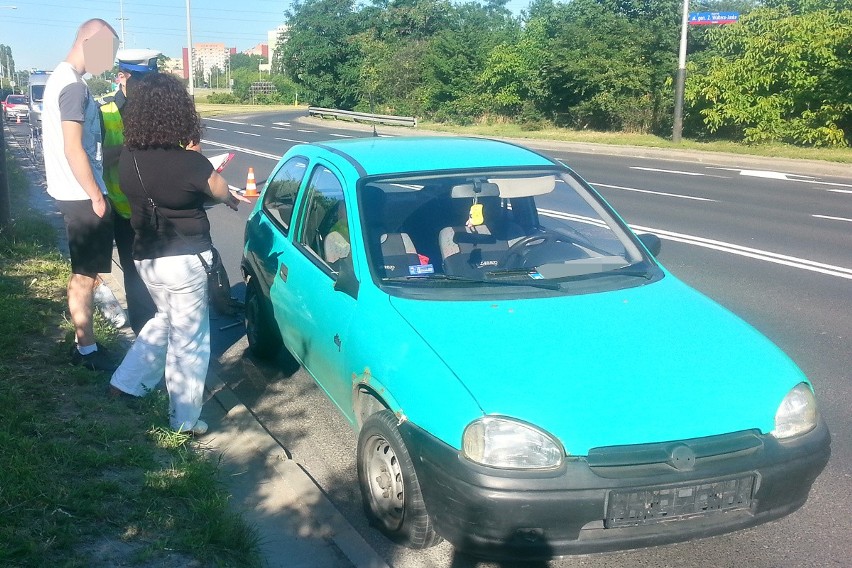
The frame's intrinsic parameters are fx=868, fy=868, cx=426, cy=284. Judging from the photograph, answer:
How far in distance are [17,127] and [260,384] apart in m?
36.5

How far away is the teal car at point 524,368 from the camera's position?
307 centimetres

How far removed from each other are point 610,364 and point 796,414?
743mm

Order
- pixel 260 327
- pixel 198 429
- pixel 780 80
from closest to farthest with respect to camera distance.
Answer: pixel 198 429, pixel 260 327, pixel 780 80

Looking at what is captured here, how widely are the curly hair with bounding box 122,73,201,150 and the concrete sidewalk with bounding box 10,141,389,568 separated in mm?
1528

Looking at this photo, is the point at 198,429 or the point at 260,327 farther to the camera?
the point at 260,327

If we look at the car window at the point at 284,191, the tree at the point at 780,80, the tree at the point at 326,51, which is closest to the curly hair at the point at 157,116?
the car window at the point at 284,191

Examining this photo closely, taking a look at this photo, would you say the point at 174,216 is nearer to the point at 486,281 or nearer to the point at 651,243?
the point at 486,281

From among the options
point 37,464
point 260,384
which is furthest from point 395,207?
point 37,464

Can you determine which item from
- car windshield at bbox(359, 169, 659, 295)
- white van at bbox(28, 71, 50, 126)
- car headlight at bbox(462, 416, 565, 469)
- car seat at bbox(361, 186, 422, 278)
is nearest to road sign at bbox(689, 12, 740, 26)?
white van at bbox(28, 71, 50, 126)

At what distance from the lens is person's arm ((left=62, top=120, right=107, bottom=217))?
15.7ft

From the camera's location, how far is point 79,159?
4789 millimetres

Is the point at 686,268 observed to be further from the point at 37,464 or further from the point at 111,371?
the point at 37,464

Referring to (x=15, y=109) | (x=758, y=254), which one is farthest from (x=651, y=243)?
(x=15, y=109)

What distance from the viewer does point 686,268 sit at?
9.11 m
